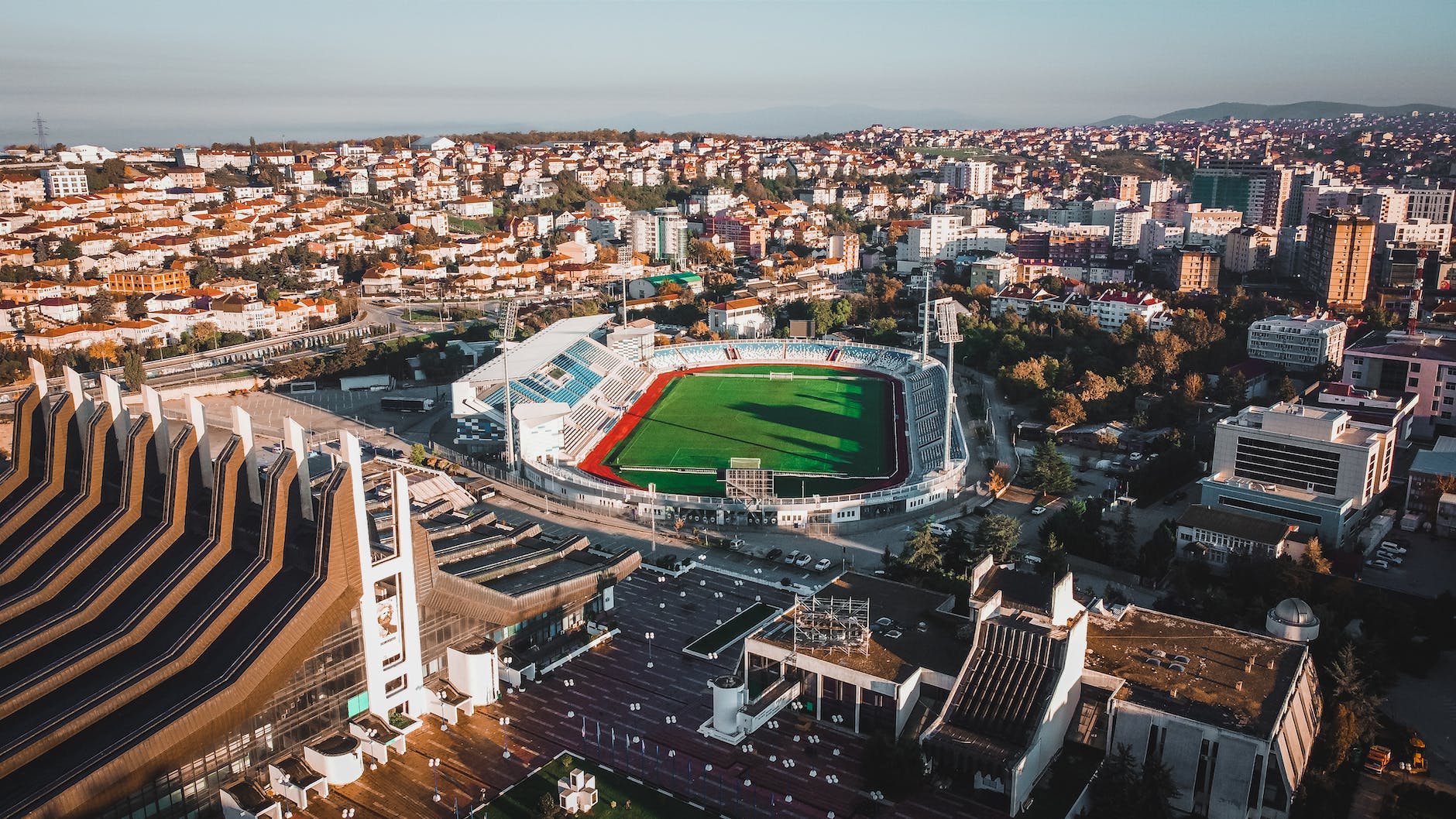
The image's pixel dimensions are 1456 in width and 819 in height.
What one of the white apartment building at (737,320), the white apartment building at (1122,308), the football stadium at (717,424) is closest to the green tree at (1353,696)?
the football stadium at (717,424)

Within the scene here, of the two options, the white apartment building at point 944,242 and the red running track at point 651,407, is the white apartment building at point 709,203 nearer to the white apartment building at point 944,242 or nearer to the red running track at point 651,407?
the white apartment building at point 944,242

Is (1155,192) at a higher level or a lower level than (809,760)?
higher

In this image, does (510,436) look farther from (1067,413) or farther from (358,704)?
(1067,413)

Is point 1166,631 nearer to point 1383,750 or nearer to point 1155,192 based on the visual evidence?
point 1383,750

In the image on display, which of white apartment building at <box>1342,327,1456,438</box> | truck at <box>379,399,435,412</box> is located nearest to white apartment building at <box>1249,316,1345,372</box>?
white apartment building at <box>1342,327,1456,438</box>

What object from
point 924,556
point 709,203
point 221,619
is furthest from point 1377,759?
point 709,203

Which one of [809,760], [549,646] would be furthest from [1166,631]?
[549,646]

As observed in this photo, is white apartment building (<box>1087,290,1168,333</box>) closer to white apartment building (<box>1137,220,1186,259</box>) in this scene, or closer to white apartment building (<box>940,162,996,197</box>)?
white apartment building (<box>1137,220,1186,259</box>)
